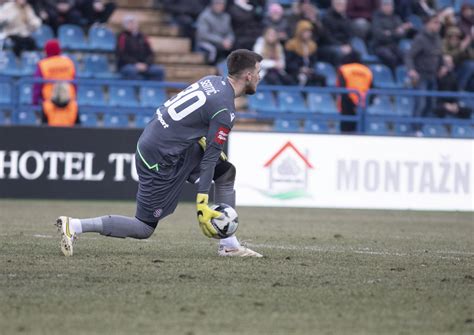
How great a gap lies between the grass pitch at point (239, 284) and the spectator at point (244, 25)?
8953 millimetres

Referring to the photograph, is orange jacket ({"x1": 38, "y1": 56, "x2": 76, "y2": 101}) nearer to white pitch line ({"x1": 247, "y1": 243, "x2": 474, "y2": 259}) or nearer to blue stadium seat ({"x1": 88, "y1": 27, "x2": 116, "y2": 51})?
blue stadium seat ({"x1": 88, "y1": 27, "x2": 116, "y2": 51})

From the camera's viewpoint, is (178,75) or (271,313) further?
(178,75)

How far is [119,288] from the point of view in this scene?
7250 millimetres

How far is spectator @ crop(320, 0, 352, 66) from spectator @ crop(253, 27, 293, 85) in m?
1.65

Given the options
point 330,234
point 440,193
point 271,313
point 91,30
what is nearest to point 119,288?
point 271,313

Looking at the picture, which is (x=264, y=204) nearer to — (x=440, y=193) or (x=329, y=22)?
(x=440, y=193)

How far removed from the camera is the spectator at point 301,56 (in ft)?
68.2

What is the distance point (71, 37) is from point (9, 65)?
1.51 metres

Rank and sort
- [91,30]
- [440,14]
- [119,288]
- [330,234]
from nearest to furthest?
[119,288] < [330,234] < [91,30] < [440,14]

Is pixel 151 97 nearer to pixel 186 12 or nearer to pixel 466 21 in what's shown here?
pixel 186 12

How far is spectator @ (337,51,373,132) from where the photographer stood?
1883 cm

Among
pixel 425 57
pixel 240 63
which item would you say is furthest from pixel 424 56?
pixel 240 63

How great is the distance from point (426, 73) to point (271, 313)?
1582 centimetres

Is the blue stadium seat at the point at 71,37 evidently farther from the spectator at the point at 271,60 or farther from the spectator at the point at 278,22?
the spectator at the point at 278,22
